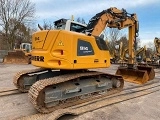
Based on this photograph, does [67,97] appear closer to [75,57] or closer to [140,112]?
[75,57]

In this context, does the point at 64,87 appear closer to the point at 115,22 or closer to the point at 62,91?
the point at 62,91

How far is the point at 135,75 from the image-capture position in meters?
9.30

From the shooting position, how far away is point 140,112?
5.27 meters

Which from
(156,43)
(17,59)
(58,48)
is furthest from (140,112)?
(17,59)

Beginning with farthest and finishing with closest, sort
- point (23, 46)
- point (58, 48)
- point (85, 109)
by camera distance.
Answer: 1. point (23, 46)
2. point (58, 48)
3. point (85, 109)

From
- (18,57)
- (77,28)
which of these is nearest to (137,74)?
(77,28)

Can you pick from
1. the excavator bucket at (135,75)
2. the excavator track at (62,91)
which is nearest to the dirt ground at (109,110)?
the excavator track at (62,91)

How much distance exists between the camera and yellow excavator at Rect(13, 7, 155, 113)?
5109mm

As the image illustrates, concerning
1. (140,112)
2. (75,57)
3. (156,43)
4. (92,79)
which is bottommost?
(140,112)

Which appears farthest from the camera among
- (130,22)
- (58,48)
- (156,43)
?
(156,43)

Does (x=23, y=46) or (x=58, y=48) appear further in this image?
(x=23, y=46)

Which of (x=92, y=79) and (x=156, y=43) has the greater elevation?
(x=156, y=43)

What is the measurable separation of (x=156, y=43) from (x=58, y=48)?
1384 centimetres

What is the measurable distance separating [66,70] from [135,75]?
4214mm
